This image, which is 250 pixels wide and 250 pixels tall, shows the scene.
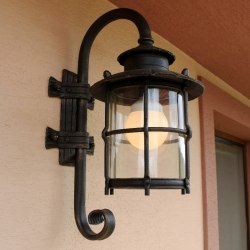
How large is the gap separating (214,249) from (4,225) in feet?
3.45

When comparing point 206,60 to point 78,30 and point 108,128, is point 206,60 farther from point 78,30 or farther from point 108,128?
point 108,128

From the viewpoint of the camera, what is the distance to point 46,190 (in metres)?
0.90

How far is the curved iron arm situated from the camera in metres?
0.83

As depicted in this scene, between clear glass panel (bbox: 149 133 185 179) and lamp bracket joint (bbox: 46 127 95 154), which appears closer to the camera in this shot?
clear glass panel (bbox: 149 133 185 179)

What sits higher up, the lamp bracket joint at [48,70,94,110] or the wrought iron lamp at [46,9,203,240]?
the lamp bracket joint at [48,70,94,110]

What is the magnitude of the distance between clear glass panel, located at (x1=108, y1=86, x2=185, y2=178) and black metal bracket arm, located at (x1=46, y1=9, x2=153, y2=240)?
132 millimetres

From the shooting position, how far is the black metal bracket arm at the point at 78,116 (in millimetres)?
900

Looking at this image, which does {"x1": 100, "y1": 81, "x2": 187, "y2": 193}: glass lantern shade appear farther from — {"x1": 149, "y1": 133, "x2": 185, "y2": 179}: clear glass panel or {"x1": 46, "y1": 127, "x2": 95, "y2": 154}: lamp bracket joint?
{"x1": 46, "y1": 127, "x2": 95, "y2": 154}: lamp bracket joint

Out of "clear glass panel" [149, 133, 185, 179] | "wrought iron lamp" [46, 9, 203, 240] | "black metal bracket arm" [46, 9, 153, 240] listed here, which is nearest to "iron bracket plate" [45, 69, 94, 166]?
"black metal bracket arm" [46, 9, 153, 240]

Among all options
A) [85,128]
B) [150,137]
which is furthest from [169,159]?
[85,128]

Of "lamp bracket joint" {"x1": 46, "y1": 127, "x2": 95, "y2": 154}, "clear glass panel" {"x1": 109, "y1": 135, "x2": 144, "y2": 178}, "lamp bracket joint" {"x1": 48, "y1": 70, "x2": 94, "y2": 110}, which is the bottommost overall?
"clear glass panel" {"x1": 109, "y1": 135, "x2": 144, "y2": 178}

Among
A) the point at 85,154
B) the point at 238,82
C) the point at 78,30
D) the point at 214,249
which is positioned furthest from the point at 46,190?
the point at 238,82

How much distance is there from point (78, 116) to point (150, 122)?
0.79 ft

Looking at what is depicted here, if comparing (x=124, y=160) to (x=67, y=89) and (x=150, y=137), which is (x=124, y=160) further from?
(x=67, y=89)
